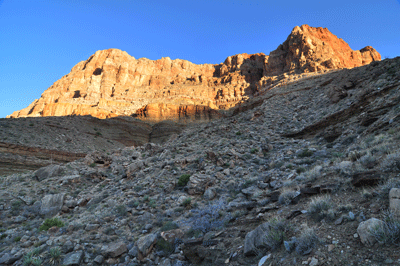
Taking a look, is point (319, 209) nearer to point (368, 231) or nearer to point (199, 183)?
point (368, 231)

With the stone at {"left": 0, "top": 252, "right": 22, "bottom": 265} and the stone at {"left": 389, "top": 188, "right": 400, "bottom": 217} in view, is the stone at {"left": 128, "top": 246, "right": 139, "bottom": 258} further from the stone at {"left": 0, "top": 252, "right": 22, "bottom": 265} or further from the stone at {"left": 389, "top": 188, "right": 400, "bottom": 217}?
the stone at {"left": 389, "top": 188, "right": 400, "bottom": 217}

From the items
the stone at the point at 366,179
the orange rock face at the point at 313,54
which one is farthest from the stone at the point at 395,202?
the orange rock face at the point at 313,54

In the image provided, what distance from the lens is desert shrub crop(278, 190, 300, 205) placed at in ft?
17.4

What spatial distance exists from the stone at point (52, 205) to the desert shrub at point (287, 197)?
9883mm

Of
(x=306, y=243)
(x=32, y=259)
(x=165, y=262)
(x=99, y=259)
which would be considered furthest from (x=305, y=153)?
(x=32, y=259)

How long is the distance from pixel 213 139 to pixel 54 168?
37.3 ft

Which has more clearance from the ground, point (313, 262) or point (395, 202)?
point (395, 202)

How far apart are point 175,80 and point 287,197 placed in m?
110

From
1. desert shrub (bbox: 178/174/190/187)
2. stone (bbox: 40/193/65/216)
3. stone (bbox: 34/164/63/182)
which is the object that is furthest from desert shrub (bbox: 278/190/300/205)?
stone (bbox: 34/164/63/182)

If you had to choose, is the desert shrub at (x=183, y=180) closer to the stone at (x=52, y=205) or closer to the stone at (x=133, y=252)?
the stone at (x=133, y=252)

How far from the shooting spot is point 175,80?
4321 inches

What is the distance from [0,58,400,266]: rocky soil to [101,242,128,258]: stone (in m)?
0.03

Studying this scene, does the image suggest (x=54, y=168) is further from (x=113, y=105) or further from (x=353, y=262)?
(x=113, y=105)

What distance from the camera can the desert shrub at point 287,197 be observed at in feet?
17.4
